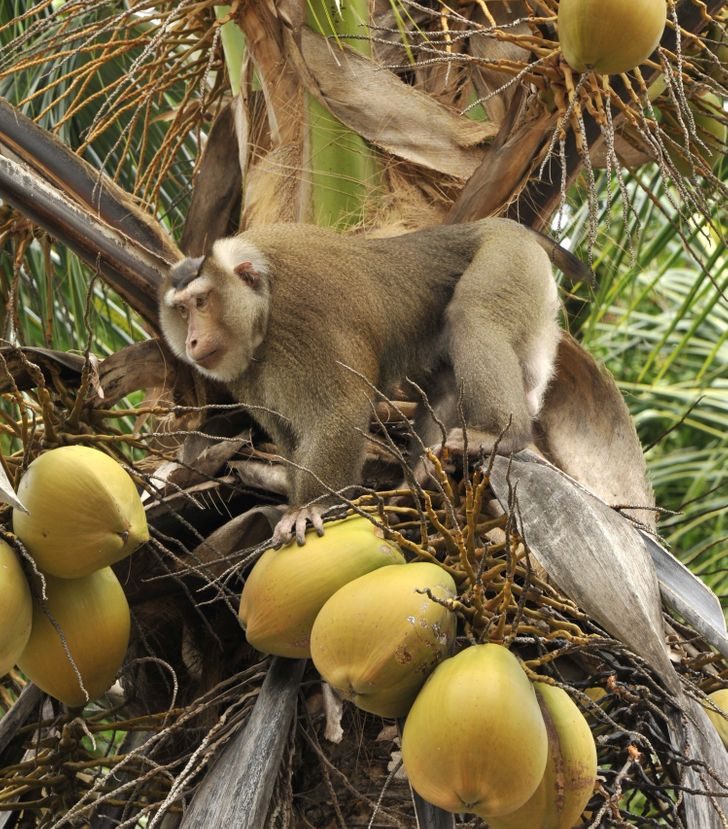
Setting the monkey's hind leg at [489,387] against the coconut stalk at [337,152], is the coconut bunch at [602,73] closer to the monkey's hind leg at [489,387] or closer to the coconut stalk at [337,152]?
the coconut stalk at [337,152]

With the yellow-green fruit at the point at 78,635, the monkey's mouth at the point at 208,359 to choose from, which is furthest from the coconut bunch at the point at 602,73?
the yellow-green fruit at the point at 78,635

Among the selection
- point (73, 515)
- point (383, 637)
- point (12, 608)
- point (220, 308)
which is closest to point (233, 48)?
point (220, 308)

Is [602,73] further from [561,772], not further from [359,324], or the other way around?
[561,772]

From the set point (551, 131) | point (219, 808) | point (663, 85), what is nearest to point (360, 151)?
point (551, 131)

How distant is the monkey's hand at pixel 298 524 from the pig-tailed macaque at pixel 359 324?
2.07 feet

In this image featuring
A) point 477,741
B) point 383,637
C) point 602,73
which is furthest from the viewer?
point 602,73

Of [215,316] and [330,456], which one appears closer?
[330,456]

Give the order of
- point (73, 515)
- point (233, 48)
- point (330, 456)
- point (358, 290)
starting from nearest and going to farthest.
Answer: point (73, 515) < point (330, 456) < point (358, 290) < point (233, 48)

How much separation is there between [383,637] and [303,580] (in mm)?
239

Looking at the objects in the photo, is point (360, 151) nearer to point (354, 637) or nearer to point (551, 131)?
point (551, 131)

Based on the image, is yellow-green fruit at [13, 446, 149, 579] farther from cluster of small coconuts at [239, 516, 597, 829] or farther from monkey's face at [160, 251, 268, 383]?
monkey's face at [160, 251, 268, 383]

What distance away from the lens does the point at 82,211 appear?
8.77ft

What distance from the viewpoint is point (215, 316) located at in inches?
126

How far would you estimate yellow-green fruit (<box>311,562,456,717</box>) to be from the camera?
185 cm
